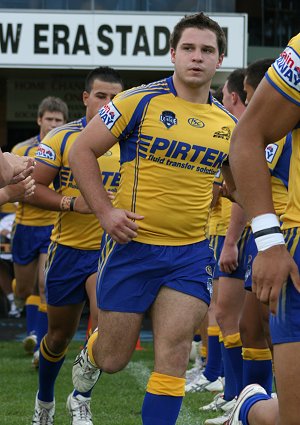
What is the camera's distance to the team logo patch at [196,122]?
5.39 metres

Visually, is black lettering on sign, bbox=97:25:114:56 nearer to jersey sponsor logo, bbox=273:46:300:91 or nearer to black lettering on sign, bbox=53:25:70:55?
black lettering on sign, bbox=53:25:70:55

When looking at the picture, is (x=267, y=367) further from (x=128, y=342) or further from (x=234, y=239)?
(x=128, y=342)

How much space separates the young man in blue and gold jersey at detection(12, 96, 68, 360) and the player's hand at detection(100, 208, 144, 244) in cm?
534

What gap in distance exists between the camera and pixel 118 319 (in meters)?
5.25

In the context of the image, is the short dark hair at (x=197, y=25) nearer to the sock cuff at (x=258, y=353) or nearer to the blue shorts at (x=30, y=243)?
the sock cuff at (x=258, y=353)

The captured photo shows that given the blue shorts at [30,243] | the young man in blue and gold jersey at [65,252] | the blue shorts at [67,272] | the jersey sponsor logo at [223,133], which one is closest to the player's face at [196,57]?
the jersey sponsor logo at [223,133]

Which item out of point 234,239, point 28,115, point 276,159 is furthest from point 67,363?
point 28,115

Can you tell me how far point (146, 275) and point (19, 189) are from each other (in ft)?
2.64

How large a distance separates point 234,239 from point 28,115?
51.0 ft

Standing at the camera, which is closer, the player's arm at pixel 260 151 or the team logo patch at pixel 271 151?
the player's arm at pixel 260 151

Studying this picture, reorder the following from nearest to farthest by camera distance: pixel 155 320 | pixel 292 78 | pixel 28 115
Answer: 1. pixel 292 78
2. pixel 155 320
3. pixel 28 115

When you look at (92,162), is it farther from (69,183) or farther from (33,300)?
(33,300)

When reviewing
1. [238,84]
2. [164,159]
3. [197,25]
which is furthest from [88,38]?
[164,159]

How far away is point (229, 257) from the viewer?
681cm
